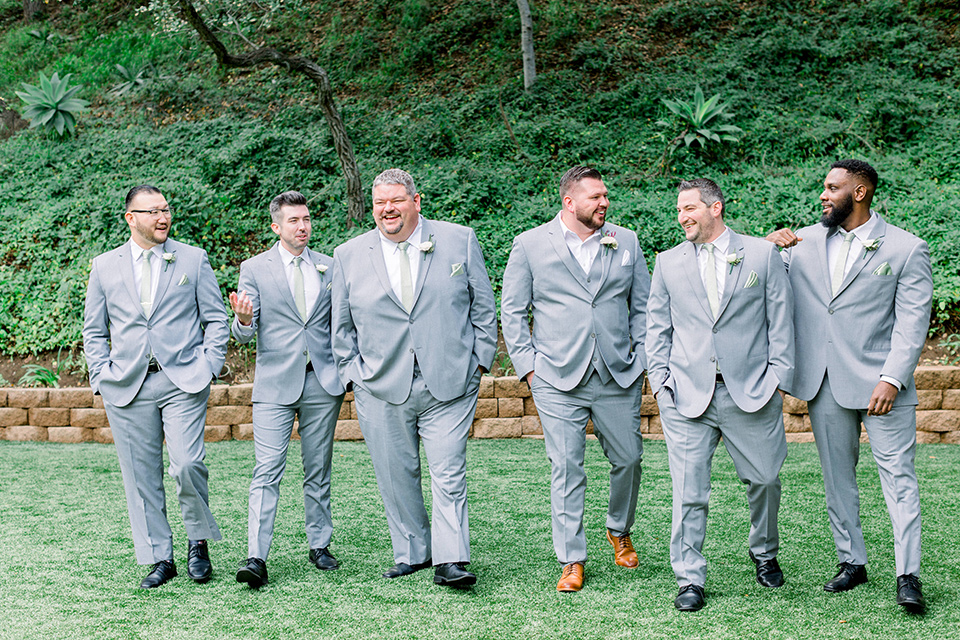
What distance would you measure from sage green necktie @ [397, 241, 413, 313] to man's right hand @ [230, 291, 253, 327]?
2.65 feet

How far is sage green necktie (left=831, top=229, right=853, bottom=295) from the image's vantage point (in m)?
4.11

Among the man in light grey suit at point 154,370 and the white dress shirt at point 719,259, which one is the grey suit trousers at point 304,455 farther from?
the white dress shirt at point 719,259

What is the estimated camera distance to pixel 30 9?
1812 centimetres

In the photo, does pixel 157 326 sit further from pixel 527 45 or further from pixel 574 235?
pixel 527 45

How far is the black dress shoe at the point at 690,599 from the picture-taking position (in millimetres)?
3883

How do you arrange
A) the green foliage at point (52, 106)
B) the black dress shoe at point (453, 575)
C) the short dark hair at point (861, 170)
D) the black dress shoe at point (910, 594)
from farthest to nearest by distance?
the green foliage at point (52, 106) < the black dress shoe at point (453, 575) < the short dark hair at point (861, 170) < the black dress shoe at point (910, 594)

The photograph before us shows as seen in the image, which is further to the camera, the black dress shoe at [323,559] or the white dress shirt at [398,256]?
the black dress shoe at [323,559]

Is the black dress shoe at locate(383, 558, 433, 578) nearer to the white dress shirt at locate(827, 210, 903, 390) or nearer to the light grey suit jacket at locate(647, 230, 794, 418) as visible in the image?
the light grey suit jacket at locate(647, 230, 794, 418)

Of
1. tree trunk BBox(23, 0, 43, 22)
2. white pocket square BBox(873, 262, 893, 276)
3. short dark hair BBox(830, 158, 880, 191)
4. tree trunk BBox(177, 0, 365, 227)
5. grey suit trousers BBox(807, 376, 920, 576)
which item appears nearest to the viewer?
grey suit trousers BBox(807, 376, 920, 576)

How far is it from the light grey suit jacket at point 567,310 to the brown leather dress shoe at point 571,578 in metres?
0.87

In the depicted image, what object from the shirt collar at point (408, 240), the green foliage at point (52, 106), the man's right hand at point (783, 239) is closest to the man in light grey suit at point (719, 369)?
the man's right hand at point (783, 239)

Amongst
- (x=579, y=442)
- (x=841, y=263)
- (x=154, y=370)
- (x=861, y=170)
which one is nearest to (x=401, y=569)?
(x=579, y=442)

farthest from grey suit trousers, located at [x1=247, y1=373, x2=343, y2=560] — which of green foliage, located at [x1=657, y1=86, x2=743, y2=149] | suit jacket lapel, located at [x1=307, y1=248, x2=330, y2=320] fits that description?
green foliage, located at [x1=657, y1=86, x2=743, y2=149]

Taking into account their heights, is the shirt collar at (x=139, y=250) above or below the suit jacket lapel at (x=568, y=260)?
above
